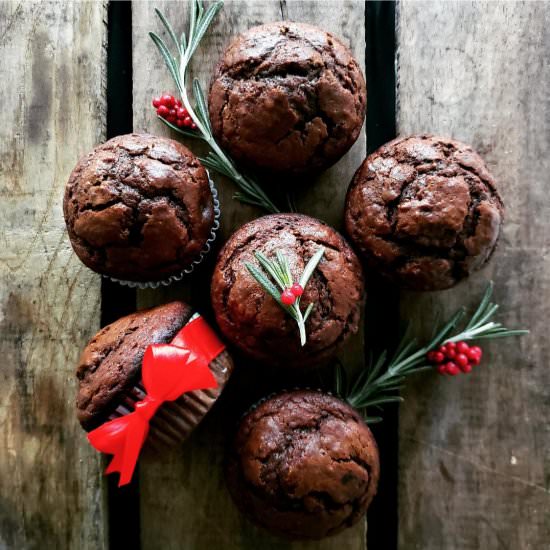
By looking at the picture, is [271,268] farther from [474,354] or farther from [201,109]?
[474,354]

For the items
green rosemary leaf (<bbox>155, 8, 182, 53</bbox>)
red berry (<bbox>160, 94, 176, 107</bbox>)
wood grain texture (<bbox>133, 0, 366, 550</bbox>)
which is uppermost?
green rosemary leaf (<bbox>155, 8, 182, 53</bbox>)

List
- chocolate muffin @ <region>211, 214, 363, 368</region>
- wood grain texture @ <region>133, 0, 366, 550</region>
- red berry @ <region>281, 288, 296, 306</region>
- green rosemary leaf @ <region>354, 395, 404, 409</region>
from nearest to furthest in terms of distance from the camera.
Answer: red berry @ <region>281, 288, 296, 306</region> < chocolate muffin @ <region>211, 214, 363, 368</region> < green rosemary leaf @ <region>354, 395, 404, 409</region> < wood grain texture @ <region>133, 0, 366, 550</region>

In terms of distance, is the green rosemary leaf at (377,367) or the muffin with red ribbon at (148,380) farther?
the green rosemary leaf at (377,367)

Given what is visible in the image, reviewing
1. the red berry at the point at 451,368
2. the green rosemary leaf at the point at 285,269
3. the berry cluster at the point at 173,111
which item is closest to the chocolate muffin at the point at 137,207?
the berry cluster at the point at 173,111

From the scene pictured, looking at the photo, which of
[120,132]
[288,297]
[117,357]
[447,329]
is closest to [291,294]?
[288,297]

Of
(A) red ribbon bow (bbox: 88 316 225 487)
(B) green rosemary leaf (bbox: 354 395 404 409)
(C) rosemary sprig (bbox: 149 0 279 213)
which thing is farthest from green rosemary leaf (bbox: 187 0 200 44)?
(B) green rosemary leaf (bbox: 354 395 404 409)

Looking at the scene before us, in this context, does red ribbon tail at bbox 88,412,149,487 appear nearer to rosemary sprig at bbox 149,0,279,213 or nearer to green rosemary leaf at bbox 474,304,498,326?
rosemary sprig at bbox 149,0,279,213

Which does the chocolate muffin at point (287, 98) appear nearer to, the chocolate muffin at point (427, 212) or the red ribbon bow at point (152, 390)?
the chocolate muffin at point (427, 212)
